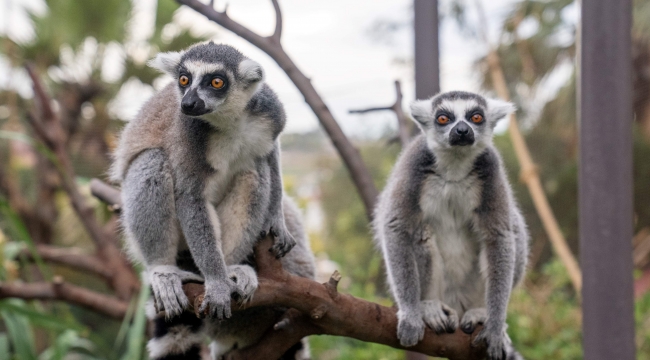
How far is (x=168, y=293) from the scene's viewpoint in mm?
2316

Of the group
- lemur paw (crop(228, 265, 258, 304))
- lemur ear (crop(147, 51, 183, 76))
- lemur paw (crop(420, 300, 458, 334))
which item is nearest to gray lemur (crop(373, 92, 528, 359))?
lemur paw (crop(420, 300, 458, 334))

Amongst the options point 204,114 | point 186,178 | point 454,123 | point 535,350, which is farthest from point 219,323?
point 535,350

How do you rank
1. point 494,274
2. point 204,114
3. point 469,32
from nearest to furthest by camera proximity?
point 204,114 < point 494,274 < point 469,32

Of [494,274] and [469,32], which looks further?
[469,32]

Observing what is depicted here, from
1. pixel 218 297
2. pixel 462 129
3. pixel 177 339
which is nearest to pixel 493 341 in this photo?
pixel 462 129

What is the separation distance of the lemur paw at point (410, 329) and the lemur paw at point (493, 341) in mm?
255

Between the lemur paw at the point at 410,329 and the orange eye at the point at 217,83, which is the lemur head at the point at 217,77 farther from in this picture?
the lemur paw at the point at 410,329

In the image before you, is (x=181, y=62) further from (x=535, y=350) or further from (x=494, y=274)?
(x=535, y=350)

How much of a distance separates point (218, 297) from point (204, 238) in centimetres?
27

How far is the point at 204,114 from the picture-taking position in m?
2.46

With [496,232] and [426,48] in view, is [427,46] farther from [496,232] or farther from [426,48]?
[496,232]

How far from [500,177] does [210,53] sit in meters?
1.46

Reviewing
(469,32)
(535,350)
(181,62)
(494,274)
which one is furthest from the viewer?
(469,32)

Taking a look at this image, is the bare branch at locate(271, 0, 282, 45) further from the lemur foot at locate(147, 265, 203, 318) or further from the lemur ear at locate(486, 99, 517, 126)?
the lemur foot at locate(147, 265, 203, 318)
